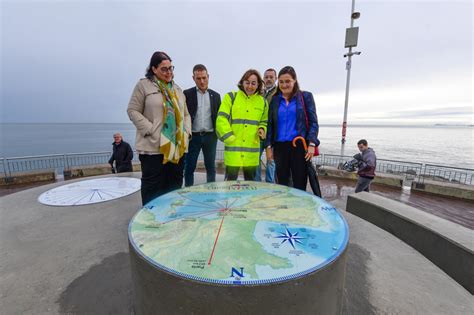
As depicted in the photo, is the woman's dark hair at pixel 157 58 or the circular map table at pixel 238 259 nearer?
the circular map table at pixel 238 259

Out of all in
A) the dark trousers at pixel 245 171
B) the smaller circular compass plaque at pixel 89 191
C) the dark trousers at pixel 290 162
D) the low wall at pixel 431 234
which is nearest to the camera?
the low wall at pixel 431 234

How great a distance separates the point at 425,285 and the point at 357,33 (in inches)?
485

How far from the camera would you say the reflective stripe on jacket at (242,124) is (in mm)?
3574

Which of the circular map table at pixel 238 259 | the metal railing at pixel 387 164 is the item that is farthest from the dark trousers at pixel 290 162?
the metal railing at pixel 387 164

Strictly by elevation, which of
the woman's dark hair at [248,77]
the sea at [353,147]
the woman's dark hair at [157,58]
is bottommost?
the sea at [353,147]

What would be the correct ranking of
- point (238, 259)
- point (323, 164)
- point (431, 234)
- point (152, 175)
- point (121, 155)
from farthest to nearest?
point (323, 164)
point (121, 155)
point (152, 175)
point (431, 234)
point (238, 259)

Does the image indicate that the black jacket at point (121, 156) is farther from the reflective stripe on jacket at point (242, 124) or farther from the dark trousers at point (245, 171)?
the reflective stripe on jacket at point (242, 124)

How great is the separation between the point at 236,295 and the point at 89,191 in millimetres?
5029

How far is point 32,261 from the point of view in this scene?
2.70 metres

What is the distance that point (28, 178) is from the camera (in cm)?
870

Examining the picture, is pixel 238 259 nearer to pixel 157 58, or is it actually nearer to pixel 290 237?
pixel 290 237

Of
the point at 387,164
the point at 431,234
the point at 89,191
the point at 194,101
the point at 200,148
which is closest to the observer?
the point at 431,234

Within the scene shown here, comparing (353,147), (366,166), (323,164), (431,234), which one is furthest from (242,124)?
(353,147)

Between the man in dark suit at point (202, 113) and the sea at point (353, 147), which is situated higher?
the man in dark suit at point (202, 113)
